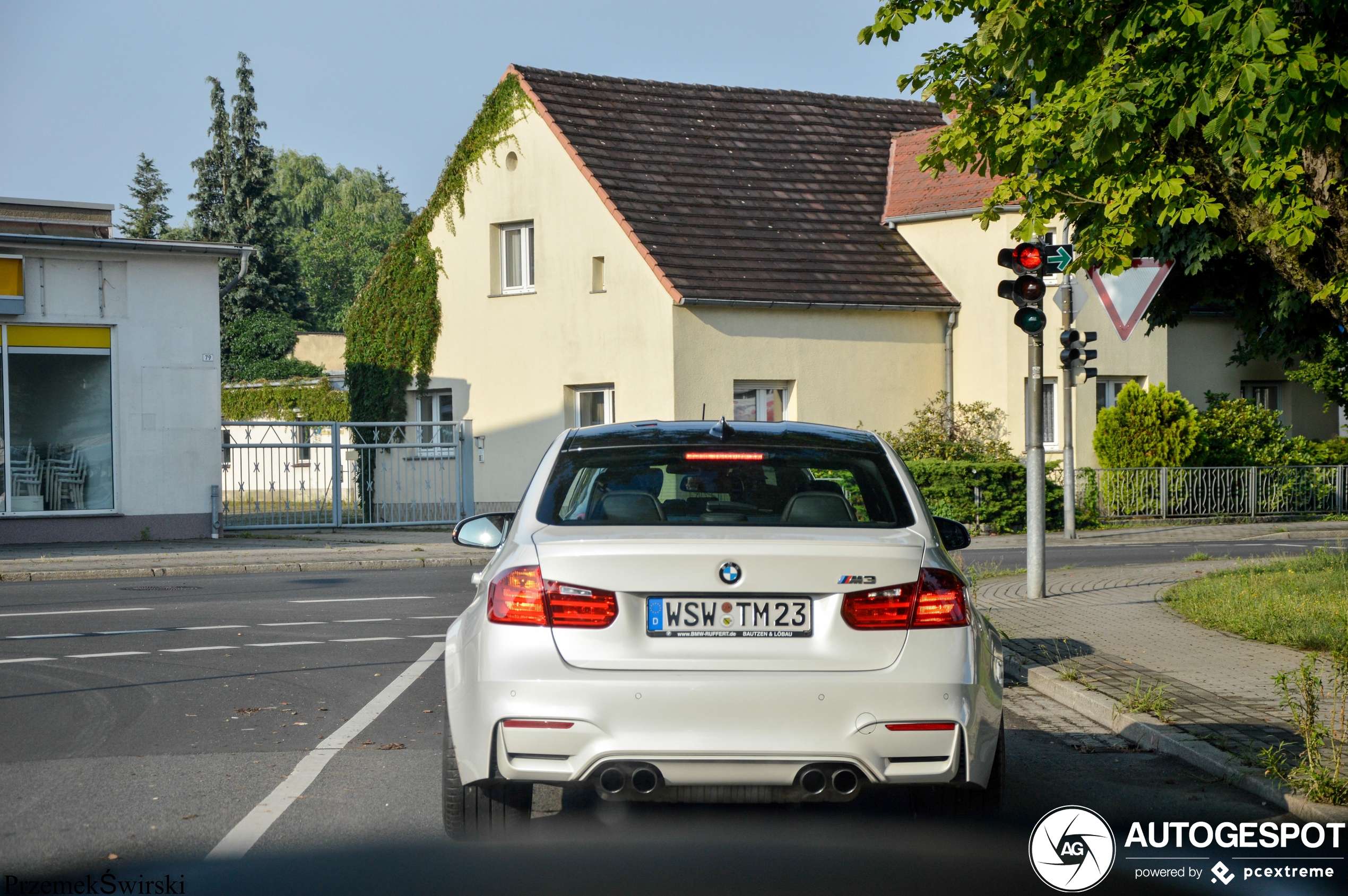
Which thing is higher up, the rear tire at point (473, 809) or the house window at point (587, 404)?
the house window at point (587, 404)

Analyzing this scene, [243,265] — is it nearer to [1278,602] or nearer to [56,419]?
[56,419]

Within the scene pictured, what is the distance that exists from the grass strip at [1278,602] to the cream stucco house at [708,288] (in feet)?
39.1

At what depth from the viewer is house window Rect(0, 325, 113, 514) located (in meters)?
21.7

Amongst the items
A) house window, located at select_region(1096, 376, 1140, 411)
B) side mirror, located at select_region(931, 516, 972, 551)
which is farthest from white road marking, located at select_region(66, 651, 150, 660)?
house window, located at select_region(1096, 376, 1140, 411)

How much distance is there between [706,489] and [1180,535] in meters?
19.3

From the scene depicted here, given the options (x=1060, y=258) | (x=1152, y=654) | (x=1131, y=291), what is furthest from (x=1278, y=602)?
(x=1060, y=258)

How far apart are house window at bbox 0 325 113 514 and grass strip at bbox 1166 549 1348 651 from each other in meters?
16.4

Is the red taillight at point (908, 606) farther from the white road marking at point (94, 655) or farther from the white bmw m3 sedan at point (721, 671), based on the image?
the white road marking at point (94, 655)

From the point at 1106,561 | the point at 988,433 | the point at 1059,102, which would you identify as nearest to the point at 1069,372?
the point at 1106,561

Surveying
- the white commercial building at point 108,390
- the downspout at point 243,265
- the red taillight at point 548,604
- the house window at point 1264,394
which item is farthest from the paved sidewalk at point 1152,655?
the house window at point 1264,394

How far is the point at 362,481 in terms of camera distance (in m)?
29.3

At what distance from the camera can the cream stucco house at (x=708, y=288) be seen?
25.6 m

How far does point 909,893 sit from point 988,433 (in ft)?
75.3

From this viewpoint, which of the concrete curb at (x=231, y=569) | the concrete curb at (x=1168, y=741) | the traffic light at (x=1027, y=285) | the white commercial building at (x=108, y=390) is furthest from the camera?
the white commercial building at (x=108, y=390)
